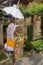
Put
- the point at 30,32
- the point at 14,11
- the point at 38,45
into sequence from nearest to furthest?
the point at 14,11 → the point at 38,45 → the point at 30,32

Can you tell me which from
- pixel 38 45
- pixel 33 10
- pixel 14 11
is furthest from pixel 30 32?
pixel 14 11

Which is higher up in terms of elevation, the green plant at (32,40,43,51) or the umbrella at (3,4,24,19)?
the umbrella at (3,4,24,19)

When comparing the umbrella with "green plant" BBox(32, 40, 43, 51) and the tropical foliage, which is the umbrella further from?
"green plant" BBox(32, 40, 43, 51)

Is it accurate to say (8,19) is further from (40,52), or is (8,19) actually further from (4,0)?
(40,52)

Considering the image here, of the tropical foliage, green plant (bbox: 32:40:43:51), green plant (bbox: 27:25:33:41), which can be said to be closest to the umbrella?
the tropical foliage

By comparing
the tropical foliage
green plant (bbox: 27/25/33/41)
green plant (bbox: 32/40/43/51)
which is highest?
the tropical foliage

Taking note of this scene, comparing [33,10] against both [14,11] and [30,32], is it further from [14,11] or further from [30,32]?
[30,32]

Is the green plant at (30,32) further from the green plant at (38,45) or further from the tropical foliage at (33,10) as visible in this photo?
the tropical foliage at (33,10)

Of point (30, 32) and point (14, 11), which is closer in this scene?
point (14, 11)

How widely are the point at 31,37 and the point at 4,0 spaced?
9.47 feet

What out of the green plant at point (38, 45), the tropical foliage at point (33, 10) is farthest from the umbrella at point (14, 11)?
the green plant at point (38, 45)

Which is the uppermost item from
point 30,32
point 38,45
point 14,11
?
point 14,11

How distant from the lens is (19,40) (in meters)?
7.93

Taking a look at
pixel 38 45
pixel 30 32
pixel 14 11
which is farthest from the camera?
pixel 30 32
